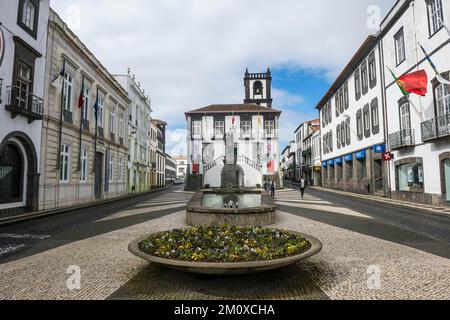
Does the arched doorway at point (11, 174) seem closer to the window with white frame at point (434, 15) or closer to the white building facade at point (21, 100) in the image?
the white building facade at point (21, 100)

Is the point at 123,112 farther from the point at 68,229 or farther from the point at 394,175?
the point at 394,175

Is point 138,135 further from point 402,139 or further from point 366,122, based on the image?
point 402,139

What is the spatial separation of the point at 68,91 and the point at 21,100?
4969mm

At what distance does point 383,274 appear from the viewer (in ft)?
15.8

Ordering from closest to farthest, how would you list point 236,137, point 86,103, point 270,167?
point 86,103 → point 270,167 → point 236,137

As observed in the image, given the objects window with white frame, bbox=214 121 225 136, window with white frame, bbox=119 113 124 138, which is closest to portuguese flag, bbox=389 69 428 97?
window with white frame, bbox=119 113 124 138

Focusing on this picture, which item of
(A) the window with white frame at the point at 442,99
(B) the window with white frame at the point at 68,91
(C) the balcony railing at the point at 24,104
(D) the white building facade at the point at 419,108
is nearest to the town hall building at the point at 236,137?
(D) the white building facade at the point at 419,108

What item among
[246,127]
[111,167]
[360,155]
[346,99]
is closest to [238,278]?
[111,167]

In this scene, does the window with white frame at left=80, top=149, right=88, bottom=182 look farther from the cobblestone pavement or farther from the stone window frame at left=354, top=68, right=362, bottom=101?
the stone window frame at left=354, top=68, right=362, bottom=101

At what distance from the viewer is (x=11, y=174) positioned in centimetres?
1282

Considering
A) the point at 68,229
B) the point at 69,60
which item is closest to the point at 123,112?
the point at 69,60

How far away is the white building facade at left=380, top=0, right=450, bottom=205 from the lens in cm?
1418

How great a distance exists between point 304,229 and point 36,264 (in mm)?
7230

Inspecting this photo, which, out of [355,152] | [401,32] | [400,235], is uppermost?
[401,32]
